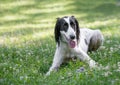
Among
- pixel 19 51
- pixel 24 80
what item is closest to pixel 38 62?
pixel 19 51

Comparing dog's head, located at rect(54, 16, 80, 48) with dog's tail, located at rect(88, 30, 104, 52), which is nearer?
dog's head, located at rect(54, 16, 80, 48)

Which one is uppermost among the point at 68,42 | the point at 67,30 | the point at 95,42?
the point at 67,30

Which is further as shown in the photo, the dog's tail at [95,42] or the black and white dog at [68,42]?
the dog's tail at [95,42]

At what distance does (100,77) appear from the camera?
28.0 feet

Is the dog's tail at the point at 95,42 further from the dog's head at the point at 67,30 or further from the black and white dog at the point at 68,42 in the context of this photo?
the dog's head at the point at 67,30

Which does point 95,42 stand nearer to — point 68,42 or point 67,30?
point 68,42

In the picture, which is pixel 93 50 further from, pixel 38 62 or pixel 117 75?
pixel 117 75

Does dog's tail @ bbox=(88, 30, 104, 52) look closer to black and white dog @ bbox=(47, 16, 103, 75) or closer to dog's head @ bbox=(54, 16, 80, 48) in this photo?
black and white dog @ bbox=(47, 16, 103, 75)

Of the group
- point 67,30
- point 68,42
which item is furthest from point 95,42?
point 67,30

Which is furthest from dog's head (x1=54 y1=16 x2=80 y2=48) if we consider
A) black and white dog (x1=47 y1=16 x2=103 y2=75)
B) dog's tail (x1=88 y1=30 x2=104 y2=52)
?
dog's tail (x1=88 y1=30 x2=104 y2=52)

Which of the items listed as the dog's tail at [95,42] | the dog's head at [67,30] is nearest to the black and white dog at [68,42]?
the dog's head at [67,30]

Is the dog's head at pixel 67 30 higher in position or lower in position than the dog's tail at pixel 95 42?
higher

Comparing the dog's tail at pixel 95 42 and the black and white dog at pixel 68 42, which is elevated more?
the black and white dog at pixel 68 42

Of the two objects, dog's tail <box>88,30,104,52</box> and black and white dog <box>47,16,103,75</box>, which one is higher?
black and white dog <box>47,16,103,75</box>
